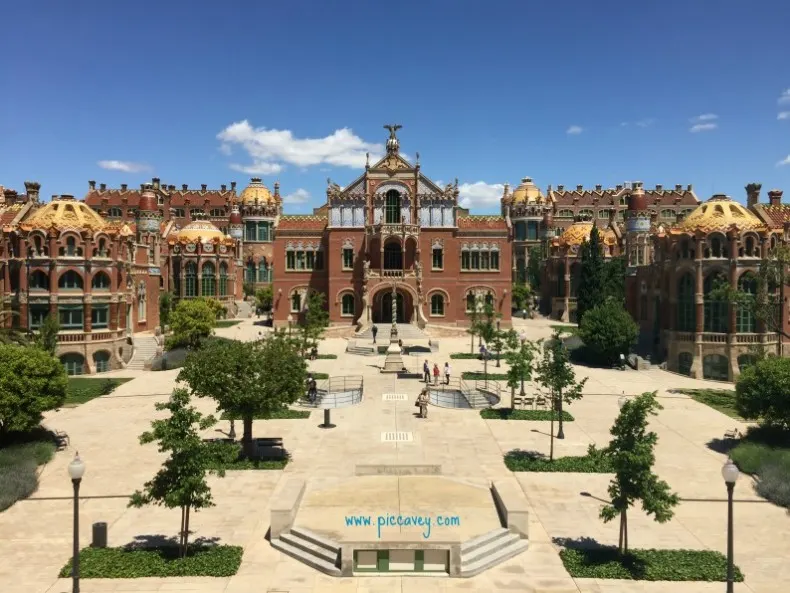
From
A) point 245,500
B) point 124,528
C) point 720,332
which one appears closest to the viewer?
point 124,528

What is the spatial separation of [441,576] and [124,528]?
379 inches

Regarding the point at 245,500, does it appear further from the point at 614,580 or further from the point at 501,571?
the point at 614,580

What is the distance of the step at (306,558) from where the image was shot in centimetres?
1570

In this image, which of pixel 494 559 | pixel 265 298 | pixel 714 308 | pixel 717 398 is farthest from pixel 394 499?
pixel 265 298

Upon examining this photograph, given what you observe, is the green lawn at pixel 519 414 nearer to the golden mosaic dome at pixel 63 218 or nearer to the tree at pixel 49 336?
the tree at pixel 49 336

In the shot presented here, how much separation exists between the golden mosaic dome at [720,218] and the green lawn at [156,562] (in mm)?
40433

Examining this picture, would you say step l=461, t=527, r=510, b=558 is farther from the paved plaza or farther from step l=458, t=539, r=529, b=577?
the paved plaza

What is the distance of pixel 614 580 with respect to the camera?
15516mm

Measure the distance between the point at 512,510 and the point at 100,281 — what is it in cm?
3979

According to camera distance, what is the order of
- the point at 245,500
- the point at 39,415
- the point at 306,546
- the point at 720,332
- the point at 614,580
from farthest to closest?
the point at 720,332
the point at 39,415
the point at 245,500
the point at 306,546
the point at 614,580

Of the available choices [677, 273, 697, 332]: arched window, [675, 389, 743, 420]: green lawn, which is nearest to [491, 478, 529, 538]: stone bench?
[675, 389, 743, 420]: green lawn

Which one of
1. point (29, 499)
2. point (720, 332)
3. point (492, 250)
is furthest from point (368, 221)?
point (29, 499)

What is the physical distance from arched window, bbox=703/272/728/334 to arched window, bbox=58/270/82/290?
45345mm

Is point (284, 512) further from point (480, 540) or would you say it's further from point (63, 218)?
point (63, 218)
